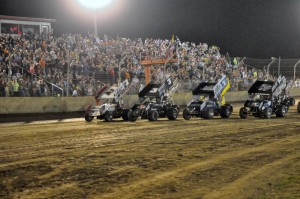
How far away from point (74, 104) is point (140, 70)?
206 inches

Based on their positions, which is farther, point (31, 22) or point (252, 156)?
point (31, 22)

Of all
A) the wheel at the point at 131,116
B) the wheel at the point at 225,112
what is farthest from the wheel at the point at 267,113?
the wheel at the point at 131,116

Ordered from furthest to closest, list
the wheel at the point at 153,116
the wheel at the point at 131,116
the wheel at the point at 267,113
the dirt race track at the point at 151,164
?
1. the wheel at the point at 267,113
2. the wheel at the point at 153,116
3. the wheel at the point at 131,116
4. the dirt race track at the point at 151,164

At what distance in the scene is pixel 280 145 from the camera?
32.0 feet

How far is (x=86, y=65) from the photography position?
22.0m

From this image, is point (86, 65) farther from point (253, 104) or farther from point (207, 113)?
point (253, 104)

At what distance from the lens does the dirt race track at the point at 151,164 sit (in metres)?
5.86

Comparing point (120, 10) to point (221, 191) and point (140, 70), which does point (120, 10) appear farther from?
point (221, 191)

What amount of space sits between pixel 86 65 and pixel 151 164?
49.1ft

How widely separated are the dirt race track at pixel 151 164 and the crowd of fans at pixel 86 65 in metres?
7.39

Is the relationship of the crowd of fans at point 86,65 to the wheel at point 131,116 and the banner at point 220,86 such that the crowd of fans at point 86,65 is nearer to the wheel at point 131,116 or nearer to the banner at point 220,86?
the wheel at point 131,116

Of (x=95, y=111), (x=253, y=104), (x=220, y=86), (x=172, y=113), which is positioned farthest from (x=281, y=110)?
(x=95, y=111)

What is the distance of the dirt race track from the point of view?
5.86 metres

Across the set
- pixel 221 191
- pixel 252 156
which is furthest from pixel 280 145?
pixel 221 191
